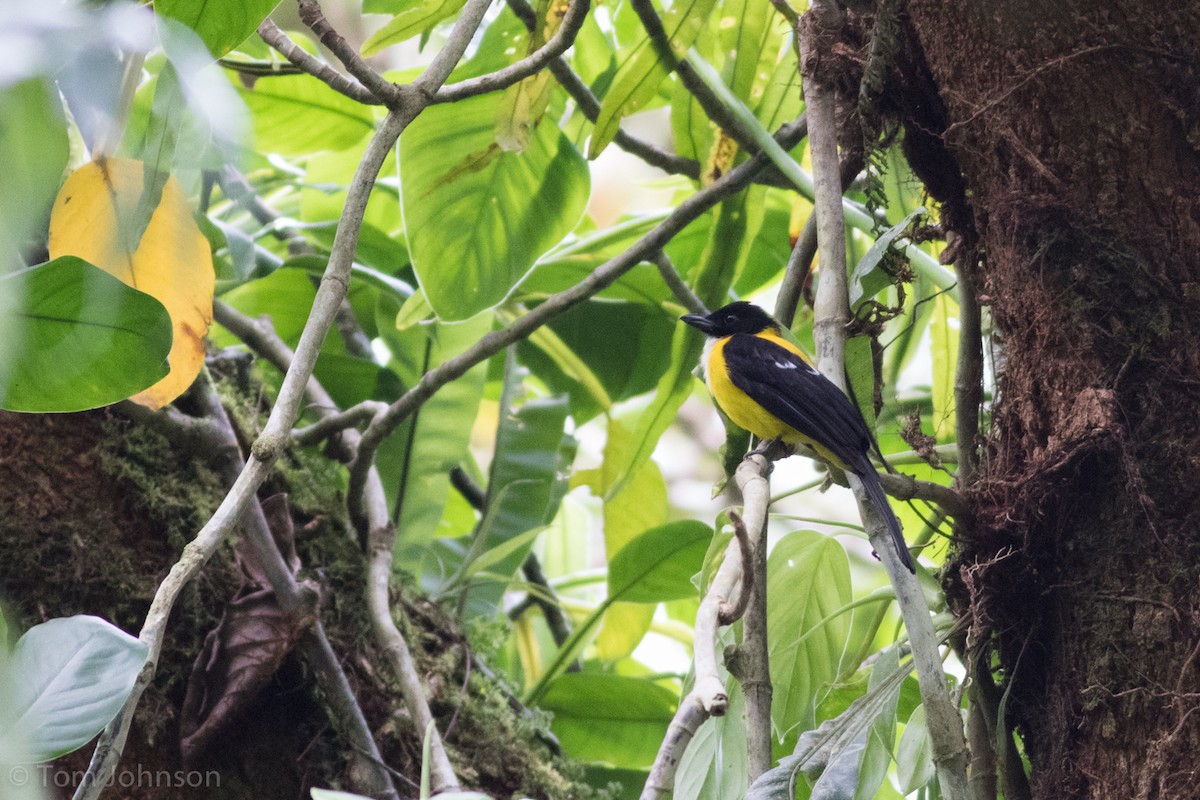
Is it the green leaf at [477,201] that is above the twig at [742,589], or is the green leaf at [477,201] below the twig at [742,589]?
above

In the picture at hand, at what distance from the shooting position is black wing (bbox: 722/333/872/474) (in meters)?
2.02

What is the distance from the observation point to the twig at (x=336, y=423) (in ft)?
7.88

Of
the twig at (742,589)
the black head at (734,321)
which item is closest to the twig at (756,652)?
the twig at (742,589)

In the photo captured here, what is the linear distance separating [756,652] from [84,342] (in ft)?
3.26

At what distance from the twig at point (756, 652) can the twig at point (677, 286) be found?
0.91 meters

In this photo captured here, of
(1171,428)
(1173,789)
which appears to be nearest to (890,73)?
(1171,428)

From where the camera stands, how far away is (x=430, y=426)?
256 cm

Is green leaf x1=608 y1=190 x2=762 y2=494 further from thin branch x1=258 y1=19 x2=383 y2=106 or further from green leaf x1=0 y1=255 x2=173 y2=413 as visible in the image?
green leaf x1=0 y1=255 x2=173 y2=413

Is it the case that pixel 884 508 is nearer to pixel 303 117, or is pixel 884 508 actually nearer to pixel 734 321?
pixel 734 321

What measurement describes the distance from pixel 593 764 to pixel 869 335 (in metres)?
1.41

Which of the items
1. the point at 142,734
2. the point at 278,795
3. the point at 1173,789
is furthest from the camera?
the point at 278,795

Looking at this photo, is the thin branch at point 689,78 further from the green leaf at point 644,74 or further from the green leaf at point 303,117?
the green leaf at point 303,117

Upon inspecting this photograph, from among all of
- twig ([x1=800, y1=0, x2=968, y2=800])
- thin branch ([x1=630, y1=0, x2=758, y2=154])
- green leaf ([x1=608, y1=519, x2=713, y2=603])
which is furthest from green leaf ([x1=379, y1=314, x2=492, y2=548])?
twig ([x1=800, y1=0, x2=968, y2=800])

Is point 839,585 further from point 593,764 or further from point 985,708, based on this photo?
point 593,764
